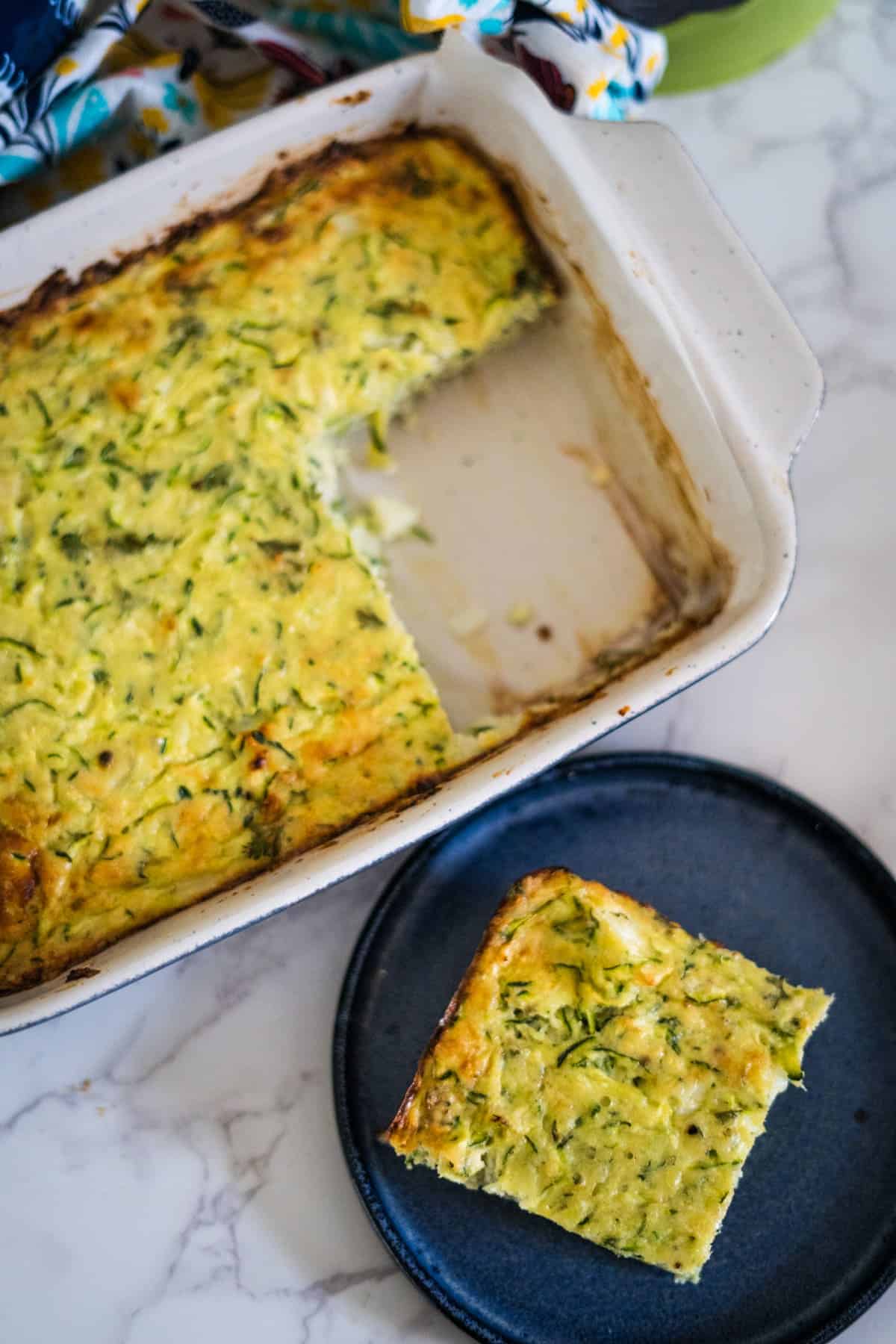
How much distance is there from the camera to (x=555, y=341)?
2484 mm

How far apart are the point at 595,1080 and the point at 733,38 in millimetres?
2092

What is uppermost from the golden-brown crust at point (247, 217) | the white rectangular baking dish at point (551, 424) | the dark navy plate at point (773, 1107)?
the golden-brown crust at point (247, 217)

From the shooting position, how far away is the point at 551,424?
8.22 feet

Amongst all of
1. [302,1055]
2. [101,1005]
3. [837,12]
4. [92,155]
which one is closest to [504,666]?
[302,1055]

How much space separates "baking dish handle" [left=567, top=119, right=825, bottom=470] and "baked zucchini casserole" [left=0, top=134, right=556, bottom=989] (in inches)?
11.9

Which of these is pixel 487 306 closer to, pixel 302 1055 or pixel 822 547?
pixel 822 547

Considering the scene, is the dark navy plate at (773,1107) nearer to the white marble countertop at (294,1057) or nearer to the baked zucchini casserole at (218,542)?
the white marble countertop at (294,1057)

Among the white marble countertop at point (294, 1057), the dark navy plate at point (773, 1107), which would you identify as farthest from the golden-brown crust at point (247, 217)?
the dark navy plate at point (773, 1107)

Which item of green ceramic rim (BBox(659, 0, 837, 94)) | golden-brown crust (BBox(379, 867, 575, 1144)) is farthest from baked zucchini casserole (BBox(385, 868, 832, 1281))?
green ceramic rim (BBox(659, 0, 837, 94))

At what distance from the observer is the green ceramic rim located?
2.51 metres

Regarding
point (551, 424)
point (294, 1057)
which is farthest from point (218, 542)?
point (294, 1057)

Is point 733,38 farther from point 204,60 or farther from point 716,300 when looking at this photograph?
point 204,60

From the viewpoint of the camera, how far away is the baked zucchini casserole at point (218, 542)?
2.10 meters

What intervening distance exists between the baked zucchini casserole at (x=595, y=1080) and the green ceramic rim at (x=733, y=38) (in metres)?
1.71
